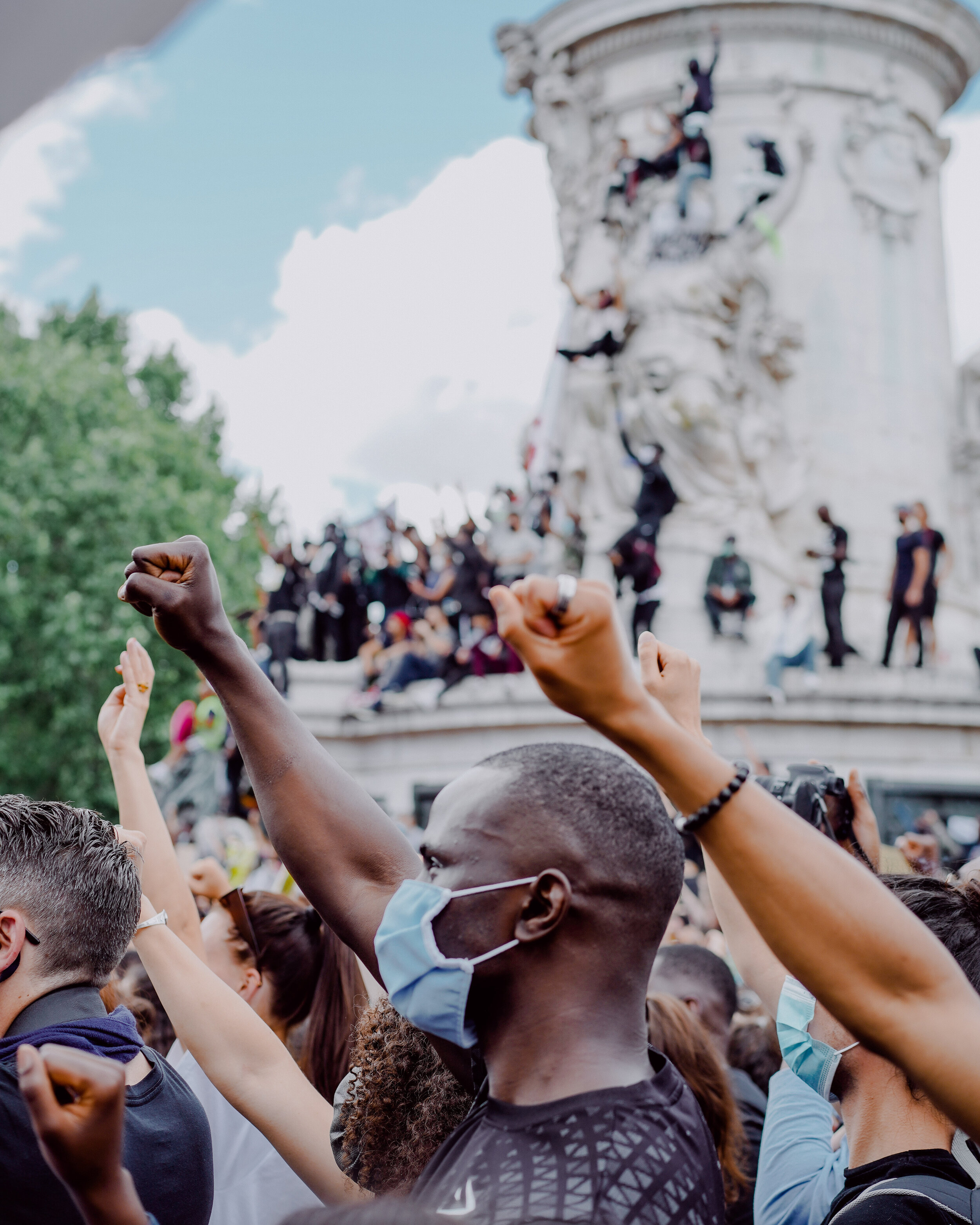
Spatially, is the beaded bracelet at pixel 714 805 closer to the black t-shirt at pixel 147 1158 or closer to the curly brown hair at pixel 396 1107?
the curly brown hair at pixel 396 1107

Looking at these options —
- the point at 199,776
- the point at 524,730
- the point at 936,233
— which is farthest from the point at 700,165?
the point at 199,776

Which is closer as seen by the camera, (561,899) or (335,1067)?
(561,899)

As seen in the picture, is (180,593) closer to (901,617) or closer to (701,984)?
(701,984)

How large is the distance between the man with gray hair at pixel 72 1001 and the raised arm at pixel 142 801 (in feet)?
2.16

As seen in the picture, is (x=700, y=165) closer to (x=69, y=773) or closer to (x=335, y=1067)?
(x=69, y=773)

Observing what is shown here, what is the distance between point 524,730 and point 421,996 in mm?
12708

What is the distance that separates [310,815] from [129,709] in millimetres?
948

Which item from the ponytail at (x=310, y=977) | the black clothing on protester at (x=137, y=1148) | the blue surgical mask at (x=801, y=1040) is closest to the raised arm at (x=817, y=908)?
the blue surgical mask at (x=801, y=1040)

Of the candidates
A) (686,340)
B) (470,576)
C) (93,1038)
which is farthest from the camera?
(686,340)

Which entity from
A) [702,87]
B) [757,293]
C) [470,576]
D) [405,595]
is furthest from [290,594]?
[702,87]

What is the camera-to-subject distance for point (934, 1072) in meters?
1.53

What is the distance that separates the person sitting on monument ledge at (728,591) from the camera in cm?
1608

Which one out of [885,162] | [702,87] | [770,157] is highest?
[702,87]

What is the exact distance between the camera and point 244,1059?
8.17ft
